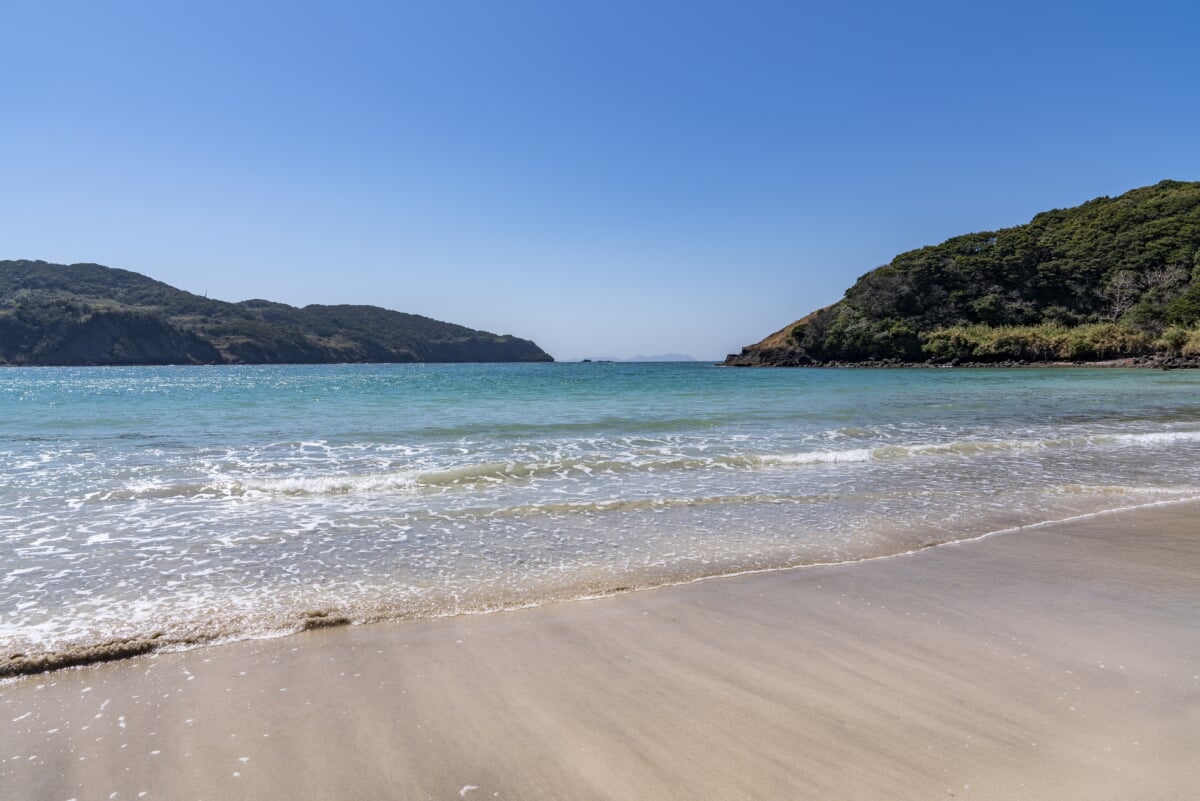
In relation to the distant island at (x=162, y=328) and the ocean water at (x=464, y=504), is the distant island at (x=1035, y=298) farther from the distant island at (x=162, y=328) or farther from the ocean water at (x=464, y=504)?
the distant island at (x=162, y=328)

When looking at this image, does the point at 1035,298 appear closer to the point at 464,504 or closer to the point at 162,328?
the point at 464,504

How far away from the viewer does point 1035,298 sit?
72.9 meters

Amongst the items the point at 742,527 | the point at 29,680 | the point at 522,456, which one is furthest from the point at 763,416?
the point at 29,680

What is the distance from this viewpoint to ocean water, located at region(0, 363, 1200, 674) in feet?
15.7

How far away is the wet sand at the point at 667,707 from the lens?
8.35 ft

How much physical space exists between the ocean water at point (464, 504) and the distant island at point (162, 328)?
12775cm

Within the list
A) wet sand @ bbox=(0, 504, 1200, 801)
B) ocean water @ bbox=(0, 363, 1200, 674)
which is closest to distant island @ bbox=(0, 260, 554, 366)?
ocean water @ bbox=(0, 363, 1200, 674)

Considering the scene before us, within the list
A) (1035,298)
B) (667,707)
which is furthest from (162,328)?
(667,707)

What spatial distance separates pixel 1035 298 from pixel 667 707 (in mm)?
87150

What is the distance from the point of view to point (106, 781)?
102 inches

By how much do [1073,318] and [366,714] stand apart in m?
84.7

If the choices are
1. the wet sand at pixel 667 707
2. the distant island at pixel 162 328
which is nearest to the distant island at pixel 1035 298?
the wet sand at pixel 667 707

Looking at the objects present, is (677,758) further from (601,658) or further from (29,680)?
(29,680)

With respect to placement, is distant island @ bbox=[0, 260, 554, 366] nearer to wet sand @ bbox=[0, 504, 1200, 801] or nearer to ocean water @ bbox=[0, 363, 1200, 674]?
ocean water @ bbox=[0, 363, 1200, 674]
